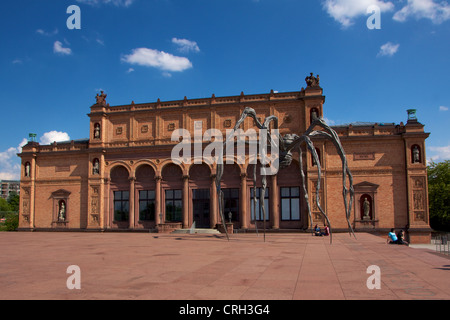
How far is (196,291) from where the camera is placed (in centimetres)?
832

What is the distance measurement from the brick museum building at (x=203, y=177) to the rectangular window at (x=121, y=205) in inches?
4.4

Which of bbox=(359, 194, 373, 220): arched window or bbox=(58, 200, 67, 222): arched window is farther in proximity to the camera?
bbox=(58, 200, 67, 222): arched window

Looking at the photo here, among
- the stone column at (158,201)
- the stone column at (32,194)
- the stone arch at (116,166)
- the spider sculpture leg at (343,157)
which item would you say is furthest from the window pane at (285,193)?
the stone column at (32,194)

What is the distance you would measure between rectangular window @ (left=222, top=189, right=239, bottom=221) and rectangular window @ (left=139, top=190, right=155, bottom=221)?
8.13m

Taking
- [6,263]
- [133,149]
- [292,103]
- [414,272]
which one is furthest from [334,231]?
[6,263]

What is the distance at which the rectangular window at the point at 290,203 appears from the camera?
38000mm

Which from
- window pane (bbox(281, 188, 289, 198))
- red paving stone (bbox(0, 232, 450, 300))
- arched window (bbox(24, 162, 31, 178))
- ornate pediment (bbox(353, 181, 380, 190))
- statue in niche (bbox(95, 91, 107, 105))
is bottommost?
red paving stone (bbox(0, 232, 450, 300))

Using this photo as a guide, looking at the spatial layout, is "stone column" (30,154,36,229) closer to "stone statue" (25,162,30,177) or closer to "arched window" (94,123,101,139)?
"stone statue" (25,162,30,177)

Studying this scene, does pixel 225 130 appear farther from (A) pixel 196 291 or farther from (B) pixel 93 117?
(A) pixel 196 291

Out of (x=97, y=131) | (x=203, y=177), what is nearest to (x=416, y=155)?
(x=203, y=177)

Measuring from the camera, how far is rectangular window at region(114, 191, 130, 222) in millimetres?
42000

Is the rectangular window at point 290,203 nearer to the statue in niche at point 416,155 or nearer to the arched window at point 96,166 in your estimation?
the statue in niche at point 416,155

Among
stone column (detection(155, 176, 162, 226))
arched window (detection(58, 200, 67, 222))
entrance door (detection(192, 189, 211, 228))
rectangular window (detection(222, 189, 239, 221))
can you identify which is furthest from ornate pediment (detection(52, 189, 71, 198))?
rectangular window (detection(222, 189, 239, 221))

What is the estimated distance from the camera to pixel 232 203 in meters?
39.3
